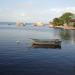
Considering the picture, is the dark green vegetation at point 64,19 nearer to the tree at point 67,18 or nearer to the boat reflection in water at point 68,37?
the tree at point 67,18

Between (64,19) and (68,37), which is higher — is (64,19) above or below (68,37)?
above

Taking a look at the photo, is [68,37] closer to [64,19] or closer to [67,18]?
[67,18]

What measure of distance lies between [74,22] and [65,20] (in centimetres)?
1955

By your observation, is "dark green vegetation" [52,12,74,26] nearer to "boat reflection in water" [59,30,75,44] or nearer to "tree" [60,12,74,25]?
"tree" [60,12,74,25]

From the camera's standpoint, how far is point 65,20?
184 meters

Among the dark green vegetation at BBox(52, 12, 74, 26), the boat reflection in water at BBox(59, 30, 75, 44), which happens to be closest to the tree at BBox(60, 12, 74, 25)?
the dark green vegetation at BBox(52, 12, 74, 26)

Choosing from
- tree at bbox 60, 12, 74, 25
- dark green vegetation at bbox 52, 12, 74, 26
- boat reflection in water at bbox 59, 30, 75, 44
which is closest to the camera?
boat reflection in water at bbox 59, 30, 75, 44

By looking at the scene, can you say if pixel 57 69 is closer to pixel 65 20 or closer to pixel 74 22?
pixel 74 22

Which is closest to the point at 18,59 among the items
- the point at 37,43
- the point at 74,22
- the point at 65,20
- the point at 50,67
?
the point at 50,67

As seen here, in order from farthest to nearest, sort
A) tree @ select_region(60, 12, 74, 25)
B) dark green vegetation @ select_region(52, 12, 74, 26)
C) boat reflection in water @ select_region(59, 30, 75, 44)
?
dark green vegetation @ select_region(52, 12, 74, 26) → tree @ select_region(60, 12, 74, 25) → boat reflection in water @ select_region(59, 30, 75, 44)

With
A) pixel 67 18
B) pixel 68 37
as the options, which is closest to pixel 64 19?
pixel 67 18

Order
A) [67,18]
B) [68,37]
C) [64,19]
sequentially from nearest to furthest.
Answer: [68,37] < [67,18] < [64,19]

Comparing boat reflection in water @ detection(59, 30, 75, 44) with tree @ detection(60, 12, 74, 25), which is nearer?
boat reflection in water @ detection(59, 30, 75, 44)

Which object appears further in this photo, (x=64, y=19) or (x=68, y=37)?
(x=64, y=19)
